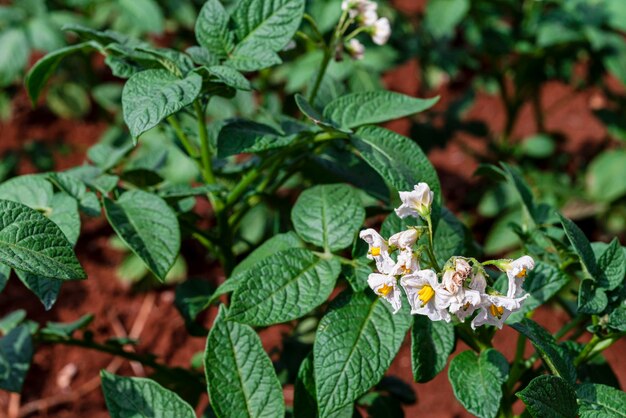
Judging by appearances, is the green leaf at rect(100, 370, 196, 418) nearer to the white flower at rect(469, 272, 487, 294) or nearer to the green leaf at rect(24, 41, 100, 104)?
the white flower at rect(469, 272, 487, 294)

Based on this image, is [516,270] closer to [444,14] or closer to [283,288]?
[283,288]

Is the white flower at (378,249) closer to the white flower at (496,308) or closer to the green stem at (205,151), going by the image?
the white flower at (496,308)

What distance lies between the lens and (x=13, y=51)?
7.93ft

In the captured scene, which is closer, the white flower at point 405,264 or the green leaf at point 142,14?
the white flower at point 405,264

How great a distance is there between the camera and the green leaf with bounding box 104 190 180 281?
3.78 ft

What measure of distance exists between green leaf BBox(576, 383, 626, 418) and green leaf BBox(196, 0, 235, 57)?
2.38 ft

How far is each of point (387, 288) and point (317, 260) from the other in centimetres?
17

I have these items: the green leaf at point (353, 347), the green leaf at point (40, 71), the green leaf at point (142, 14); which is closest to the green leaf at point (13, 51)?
the green leaf at point (142, 14)

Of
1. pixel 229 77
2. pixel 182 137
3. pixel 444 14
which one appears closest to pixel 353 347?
pixel 229 77

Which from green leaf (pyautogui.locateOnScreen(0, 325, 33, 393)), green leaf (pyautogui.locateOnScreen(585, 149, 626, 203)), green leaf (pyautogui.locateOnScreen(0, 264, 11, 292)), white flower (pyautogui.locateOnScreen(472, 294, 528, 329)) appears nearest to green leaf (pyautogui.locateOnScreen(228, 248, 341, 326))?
white flower (pyautogui.locateOnScreen(472, 294, 528, 329))

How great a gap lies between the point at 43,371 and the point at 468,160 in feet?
5.83

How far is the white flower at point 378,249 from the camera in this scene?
1.01m

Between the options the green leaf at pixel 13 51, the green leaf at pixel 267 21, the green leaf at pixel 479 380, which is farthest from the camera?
the green leaf at pixel 13 51

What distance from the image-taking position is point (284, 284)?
1.10 m
